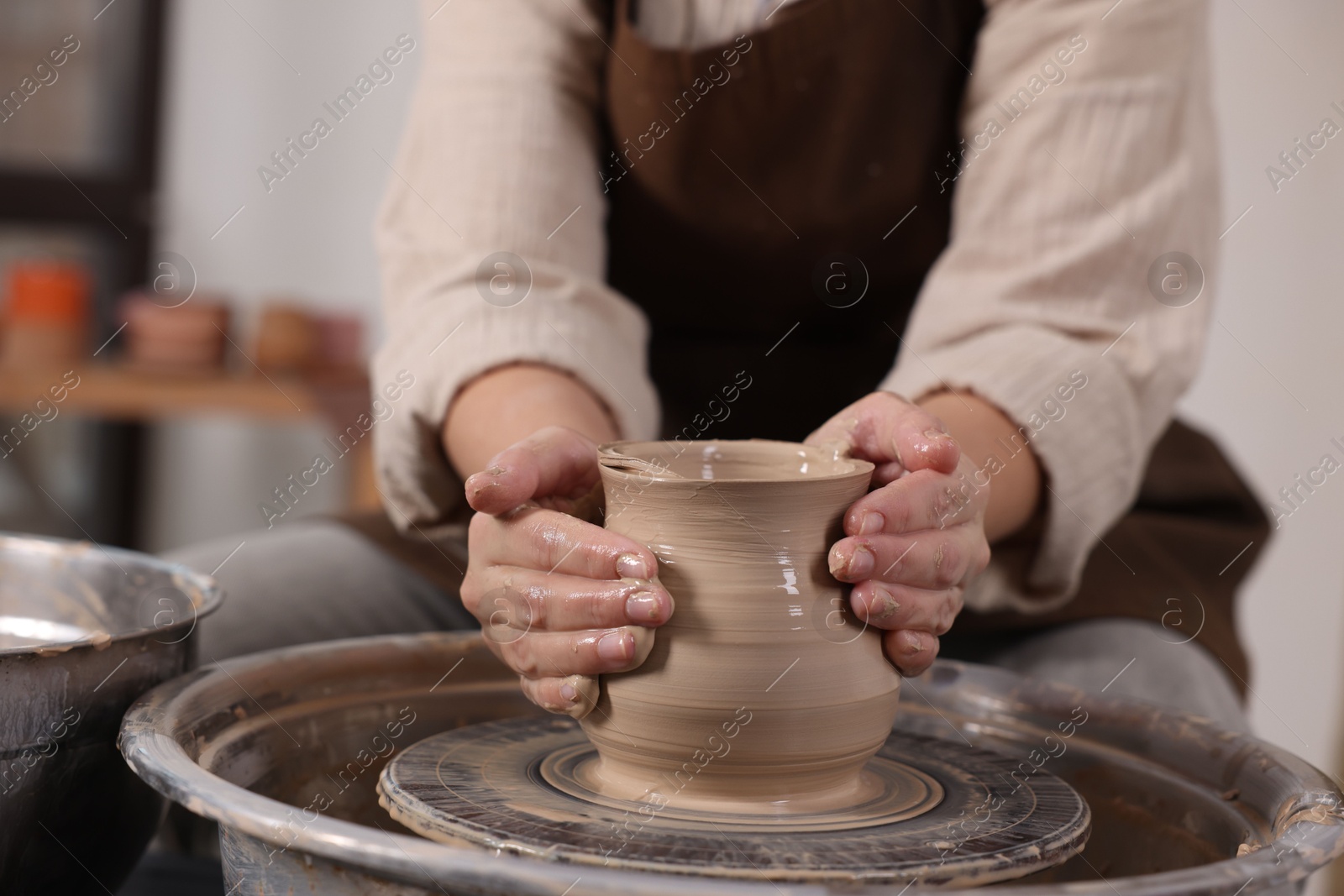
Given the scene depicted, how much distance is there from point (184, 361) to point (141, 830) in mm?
1731

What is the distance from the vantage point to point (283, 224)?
8.84 ft

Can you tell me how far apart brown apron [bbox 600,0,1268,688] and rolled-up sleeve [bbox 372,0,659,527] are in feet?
0.18

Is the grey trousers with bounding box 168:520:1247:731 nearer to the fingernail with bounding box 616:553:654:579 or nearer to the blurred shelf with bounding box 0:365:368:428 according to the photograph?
the fingernail with bounding box 616:553:654:579

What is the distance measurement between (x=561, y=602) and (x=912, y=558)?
0.17 meters

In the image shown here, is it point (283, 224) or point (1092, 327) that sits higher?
point (1092, 327)

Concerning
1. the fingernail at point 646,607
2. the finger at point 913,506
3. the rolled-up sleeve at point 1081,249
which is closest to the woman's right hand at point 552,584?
the fingernail at point 646,607

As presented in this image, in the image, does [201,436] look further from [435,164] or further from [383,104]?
[435,164]

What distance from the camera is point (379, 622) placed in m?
0.95

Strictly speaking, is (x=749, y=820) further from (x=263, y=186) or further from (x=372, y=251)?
(x=263, y=186)

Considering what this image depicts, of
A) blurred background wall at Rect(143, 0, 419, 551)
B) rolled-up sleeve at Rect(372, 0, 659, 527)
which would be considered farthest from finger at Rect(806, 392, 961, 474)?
blurred background wall at Rect(143, 0, 419, 551)

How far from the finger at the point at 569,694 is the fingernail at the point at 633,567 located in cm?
6

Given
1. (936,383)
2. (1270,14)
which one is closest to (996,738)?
(936,383)

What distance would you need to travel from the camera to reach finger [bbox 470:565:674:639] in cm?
53

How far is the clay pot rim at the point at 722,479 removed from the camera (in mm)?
542
